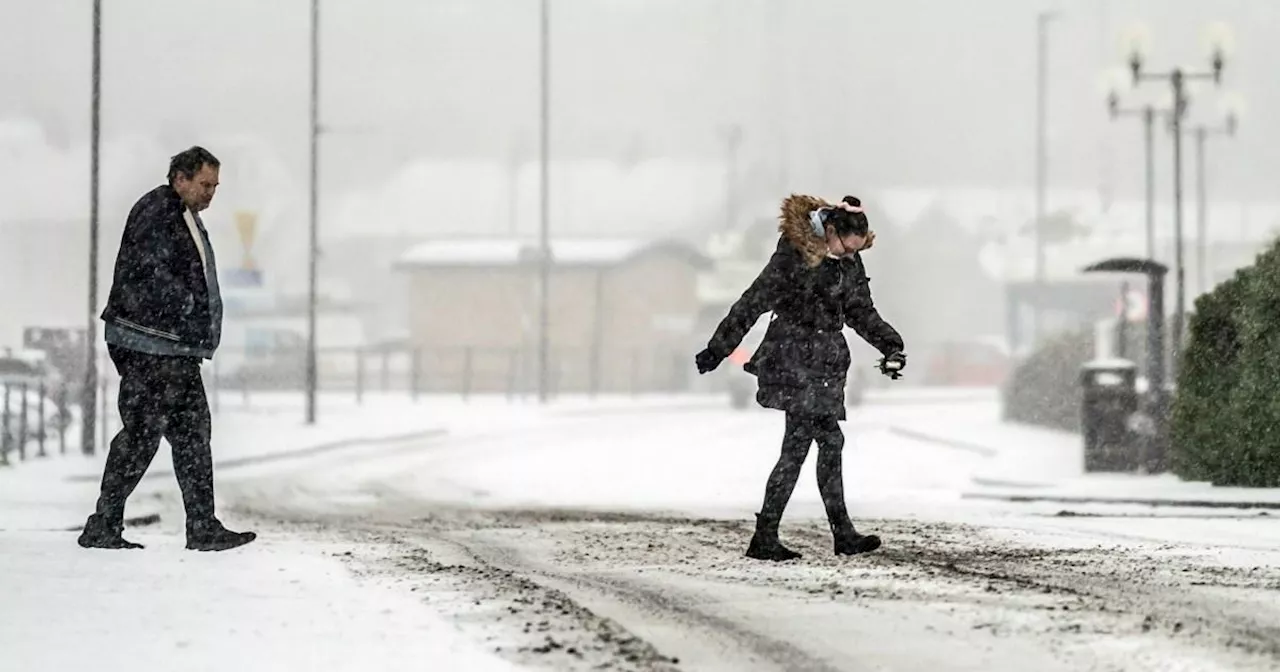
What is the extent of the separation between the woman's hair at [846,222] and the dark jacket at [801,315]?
88mm

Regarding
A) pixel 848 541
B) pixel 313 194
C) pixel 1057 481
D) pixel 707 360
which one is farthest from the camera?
pixel 313 194

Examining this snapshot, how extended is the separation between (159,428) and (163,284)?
63 centimetres

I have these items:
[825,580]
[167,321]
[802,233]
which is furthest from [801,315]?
[167,321]

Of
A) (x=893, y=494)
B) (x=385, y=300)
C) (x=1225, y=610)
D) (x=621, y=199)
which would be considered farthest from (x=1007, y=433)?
(x=385, y=300)

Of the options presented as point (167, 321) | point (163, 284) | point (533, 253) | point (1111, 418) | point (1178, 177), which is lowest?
point (1111, 418)

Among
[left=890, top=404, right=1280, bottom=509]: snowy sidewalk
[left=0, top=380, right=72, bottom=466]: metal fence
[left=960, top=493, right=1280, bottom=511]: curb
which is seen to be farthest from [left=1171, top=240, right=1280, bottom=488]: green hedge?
[left=0, top=380, right=72, bottom=466]: metal fence

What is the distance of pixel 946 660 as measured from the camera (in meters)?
6.21

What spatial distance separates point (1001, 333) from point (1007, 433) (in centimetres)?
7554

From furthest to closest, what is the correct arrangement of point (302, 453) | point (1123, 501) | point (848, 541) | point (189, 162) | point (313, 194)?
point (313, 194), point (302, 453), point (1123, 501), point (848, 541), point (189, 162)

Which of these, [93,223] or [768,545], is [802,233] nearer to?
[768,545]

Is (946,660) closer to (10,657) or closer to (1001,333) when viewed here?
(10,657)

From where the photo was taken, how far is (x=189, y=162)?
928 cm

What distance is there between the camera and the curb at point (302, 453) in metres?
21.0

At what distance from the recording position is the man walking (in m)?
9.08
